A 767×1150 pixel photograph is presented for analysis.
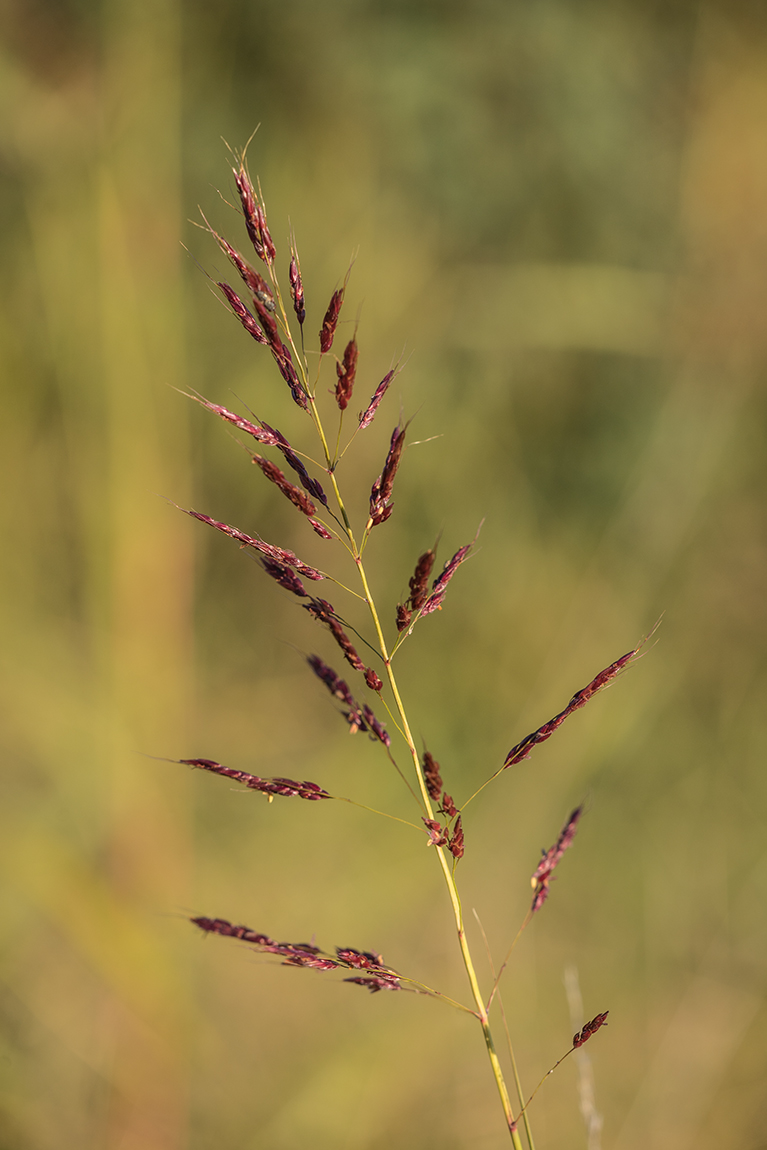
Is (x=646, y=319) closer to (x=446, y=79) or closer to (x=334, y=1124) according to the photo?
(x=446, y=79)

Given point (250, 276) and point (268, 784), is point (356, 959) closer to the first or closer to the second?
point (268, 784)

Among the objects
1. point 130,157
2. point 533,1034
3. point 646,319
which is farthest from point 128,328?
point 533,1034

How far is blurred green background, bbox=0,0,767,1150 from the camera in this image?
658 mm

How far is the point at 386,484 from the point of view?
0.19 metres

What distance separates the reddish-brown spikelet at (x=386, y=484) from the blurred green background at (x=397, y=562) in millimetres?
534

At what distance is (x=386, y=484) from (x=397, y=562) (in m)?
0.55

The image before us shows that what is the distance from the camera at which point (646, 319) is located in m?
0.75

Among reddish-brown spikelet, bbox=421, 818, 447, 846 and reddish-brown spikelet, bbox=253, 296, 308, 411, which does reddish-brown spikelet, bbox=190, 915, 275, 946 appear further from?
reddish-brown spikelet, bbox=253, 296, 308, 411

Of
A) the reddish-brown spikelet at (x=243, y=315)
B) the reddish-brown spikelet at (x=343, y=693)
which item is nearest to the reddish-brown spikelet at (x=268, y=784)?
the reddish-brown spikelet at (x=343, y=693)

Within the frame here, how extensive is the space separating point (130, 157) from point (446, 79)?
0.37 meters

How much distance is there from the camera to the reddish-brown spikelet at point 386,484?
0.19 meters

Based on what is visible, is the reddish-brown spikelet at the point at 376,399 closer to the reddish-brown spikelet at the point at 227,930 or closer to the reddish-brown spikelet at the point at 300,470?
the reddish-brown spikelet at the point at 300,470

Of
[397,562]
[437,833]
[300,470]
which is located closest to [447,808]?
[437,833]

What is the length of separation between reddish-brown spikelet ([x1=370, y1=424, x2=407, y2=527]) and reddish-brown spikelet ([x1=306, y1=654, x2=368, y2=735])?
54mm
